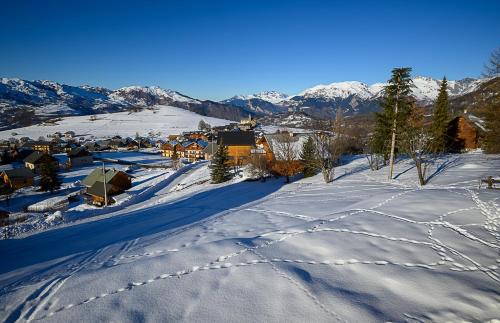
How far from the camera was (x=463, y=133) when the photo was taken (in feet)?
140

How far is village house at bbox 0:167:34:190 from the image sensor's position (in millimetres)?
51500

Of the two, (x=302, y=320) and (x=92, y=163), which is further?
(x=92, y=163)

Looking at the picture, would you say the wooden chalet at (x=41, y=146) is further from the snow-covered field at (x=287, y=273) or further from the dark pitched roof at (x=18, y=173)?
the snow-covered field at (x=287, y=273)

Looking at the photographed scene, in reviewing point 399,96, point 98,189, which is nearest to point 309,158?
point 399,96

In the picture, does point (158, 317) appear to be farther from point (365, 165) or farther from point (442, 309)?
point (365, 165)

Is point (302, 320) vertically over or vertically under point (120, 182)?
over

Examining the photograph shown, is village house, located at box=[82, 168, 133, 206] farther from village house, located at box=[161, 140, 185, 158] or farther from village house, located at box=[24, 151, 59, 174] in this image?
village house, located at box=[161, 140, 185, 158]

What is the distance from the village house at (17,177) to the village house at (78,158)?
751 inches

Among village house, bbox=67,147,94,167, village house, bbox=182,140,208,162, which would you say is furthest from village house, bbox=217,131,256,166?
village house, bbox=67,147,94,167

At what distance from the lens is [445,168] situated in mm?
26922

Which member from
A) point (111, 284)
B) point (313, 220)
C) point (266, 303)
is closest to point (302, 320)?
point (266, 303)

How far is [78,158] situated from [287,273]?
86252 millimetres

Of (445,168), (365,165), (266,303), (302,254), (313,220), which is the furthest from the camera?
(365,165)

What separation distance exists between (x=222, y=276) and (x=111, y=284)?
2570 millimetres
